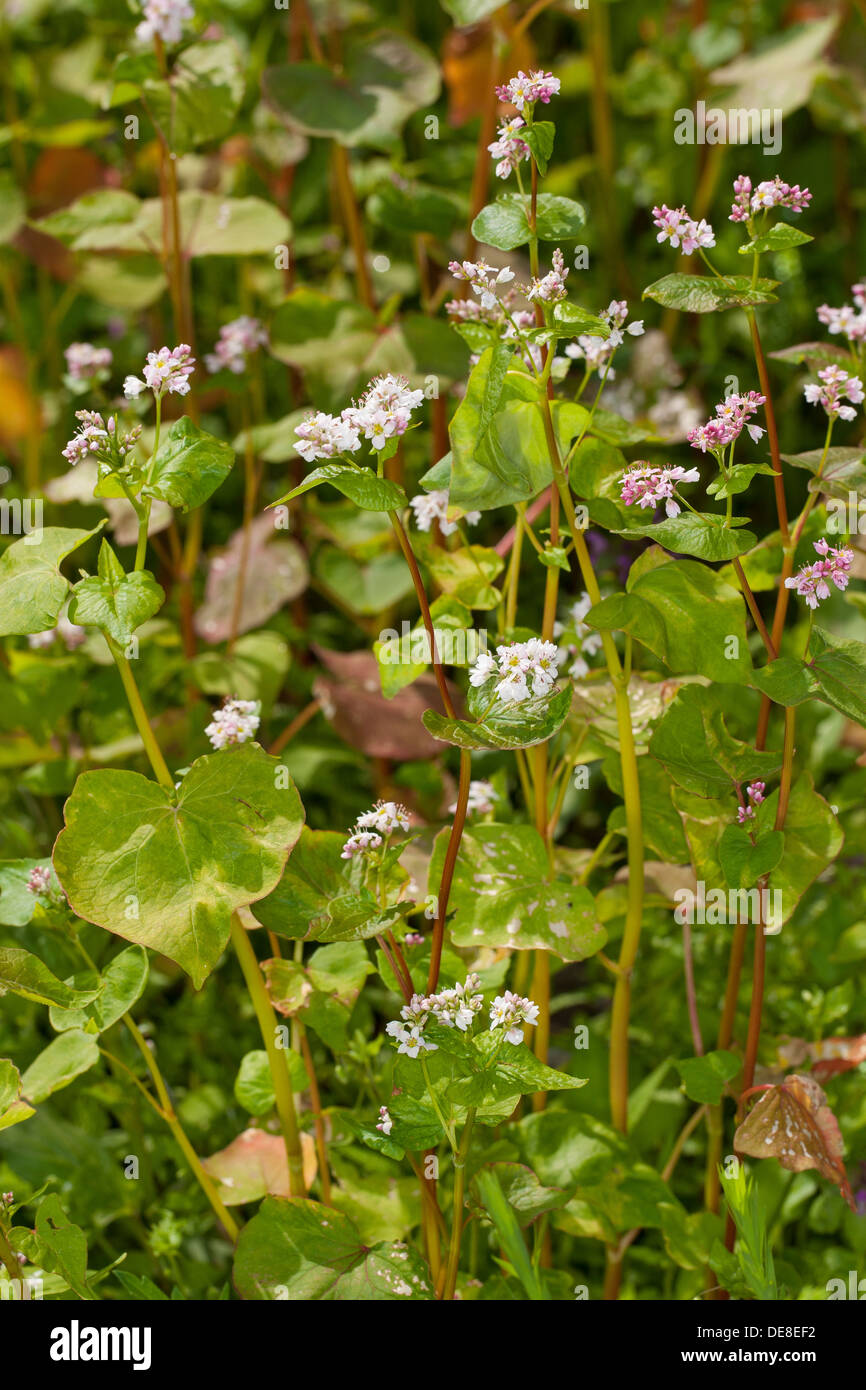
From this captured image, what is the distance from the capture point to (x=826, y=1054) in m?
1.15

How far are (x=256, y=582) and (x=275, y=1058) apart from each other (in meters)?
0.76

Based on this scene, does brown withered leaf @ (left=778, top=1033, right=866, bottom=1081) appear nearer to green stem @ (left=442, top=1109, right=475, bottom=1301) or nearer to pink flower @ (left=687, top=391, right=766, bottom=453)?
green stem @ (left=442, top=1109, right=475, bottom=1301)

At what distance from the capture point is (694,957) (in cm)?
141

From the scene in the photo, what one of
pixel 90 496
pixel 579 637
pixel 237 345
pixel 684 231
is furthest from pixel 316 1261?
pixel 237 345

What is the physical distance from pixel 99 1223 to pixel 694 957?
0.66 meters

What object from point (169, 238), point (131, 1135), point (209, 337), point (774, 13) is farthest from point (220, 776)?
point (774, 13)

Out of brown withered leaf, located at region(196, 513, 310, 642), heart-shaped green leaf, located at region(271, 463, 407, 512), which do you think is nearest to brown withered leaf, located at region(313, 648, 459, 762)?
brown withered leaf, located at region(196, 513, 310, 642)

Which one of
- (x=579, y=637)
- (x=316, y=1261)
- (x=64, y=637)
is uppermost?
(x=64, y=637)

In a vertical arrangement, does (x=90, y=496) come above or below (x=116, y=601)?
above

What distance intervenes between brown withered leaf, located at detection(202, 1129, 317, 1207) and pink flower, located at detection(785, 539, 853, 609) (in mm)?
598

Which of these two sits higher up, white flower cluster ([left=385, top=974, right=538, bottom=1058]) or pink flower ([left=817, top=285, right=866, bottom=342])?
pink flower ([left=817, top=285, right=866, bottom=342])

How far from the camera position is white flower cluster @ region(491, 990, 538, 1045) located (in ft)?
2.73

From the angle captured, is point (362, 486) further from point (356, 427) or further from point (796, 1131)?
point (796, 1131)

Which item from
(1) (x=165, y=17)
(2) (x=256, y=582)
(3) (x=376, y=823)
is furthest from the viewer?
(2) (x=256, y=582)
